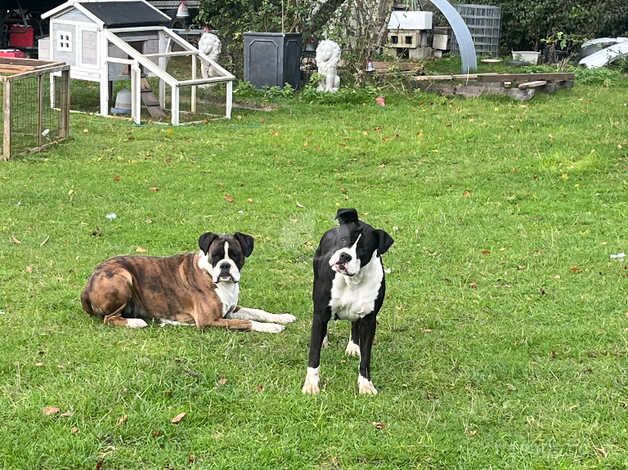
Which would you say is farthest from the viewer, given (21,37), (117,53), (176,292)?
(21,37)

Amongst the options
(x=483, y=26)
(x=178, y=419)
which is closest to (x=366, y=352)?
(x=178, y=419)

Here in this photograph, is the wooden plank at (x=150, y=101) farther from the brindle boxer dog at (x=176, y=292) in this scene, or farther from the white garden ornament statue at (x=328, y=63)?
the brindle boxer dog at (x=176, y=292)

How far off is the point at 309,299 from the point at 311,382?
2.15m

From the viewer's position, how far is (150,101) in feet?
56.6

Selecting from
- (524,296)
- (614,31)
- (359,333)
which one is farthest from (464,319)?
(614,31)

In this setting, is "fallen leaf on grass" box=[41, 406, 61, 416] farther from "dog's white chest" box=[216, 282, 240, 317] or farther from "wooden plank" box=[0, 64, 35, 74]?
"wooden plank" box=[0, 64, 35, 74]

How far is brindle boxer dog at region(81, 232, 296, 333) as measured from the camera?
23.3 feet

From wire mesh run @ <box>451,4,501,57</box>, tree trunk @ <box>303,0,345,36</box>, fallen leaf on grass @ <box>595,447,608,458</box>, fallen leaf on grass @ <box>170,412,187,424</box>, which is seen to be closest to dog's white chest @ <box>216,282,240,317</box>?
fallen leaf on grass @ <box>170,412,187,424</box>

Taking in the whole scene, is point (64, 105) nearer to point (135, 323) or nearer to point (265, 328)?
point (135, 323)

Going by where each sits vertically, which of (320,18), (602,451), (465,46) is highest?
(320,18)

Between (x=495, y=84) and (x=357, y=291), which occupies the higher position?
(x=495, y=84)

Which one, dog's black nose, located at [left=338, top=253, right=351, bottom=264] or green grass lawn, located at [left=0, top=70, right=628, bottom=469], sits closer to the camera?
green grass lawn, located at [left=0, top=70, right=628, bottom=469]

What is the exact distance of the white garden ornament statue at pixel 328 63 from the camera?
60.3 ft

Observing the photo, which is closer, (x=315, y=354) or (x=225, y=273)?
(x=315, y=354)
